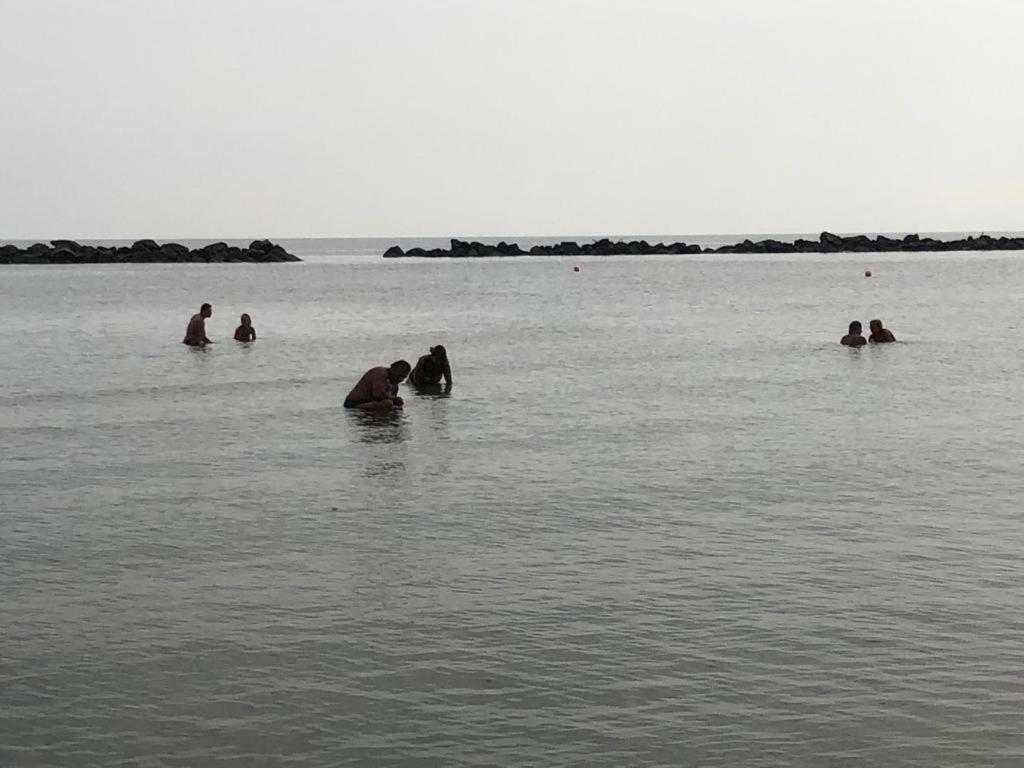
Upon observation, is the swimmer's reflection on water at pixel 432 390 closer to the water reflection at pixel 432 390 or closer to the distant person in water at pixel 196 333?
the water reflection at pixel 432 390

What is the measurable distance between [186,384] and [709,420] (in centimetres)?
1232

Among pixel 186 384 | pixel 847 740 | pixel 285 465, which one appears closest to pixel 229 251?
pixel 186 384

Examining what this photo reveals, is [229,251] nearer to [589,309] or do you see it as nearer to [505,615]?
[589,309]

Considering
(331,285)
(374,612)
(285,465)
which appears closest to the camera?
(374,612)

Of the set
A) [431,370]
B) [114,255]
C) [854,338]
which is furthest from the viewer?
[114,255]

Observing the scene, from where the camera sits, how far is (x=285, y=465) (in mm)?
18172

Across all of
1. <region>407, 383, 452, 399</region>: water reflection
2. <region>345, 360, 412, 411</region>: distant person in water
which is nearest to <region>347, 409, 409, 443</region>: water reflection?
<region>345, 360, 412, 411</region>: distant person in water

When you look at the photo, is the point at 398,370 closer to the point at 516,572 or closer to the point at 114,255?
the point at 516,572

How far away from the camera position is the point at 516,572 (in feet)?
39.9

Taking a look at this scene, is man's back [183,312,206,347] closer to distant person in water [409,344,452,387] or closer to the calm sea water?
the calm sea water

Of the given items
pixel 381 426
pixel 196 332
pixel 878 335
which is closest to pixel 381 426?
pixel 381 426

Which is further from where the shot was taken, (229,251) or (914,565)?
(229,251)

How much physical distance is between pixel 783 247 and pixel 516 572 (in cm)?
17106

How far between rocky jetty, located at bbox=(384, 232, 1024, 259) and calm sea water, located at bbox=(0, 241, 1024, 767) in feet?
474
